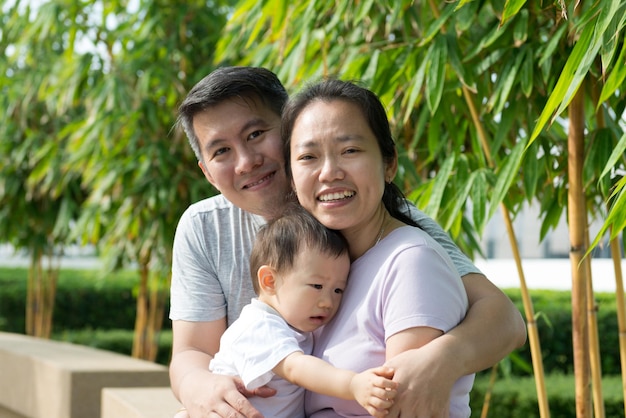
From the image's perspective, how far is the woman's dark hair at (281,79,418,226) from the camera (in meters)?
1.86

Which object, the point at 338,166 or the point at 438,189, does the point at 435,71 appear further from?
the point at 338,166

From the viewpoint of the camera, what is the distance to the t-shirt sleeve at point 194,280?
7.38ft

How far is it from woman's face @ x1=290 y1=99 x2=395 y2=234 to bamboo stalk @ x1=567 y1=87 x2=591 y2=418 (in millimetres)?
862

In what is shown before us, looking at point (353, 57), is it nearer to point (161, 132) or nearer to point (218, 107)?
point (218, 107)

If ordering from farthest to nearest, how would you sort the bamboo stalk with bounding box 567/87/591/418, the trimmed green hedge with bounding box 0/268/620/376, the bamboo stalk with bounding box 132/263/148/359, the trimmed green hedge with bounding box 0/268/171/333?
1. the trimmed green hedge with bounding box 0/268/171/333
2. the trimmed green hedge with bounding box 0/268/620/376
3. the bamboo stalk with bounding box 132/263/148/359
4. the bamboo stalk with bounding box 567/87/591/418

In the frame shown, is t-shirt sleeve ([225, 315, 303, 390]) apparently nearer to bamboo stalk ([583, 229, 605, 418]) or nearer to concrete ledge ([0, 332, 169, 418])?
bamboo stalk ([583, 229, 605, 418])

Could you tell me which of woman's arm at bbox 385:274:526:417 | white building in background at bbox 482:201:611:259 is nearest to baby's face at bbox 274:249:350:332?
woman's arm at bbox 385:274:526:417

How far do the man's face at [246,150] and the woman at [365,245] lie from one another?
24 centimetres

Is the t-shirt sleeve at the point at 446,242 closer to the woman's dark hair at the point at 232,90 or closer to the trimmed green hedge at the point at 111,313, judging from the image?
the woman's dark hair at the point at 232,90

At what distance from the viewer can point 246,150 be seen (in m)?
2.18

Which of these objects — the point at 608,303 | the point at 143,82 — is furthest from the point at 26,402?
the point at 608,303

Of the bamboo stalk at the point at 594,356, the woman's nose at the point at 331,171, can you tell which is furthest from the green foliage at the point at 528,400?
the woman's nose at the point at 331,171

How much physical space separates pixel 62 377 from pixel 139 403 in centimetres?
116

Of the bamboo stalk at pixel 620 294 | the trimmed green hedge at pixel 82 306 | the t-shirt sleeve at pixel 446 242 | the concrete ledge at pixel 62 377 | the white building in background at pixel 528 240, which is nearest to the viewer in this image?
the t-shirt sleeve at pixel 446 242
